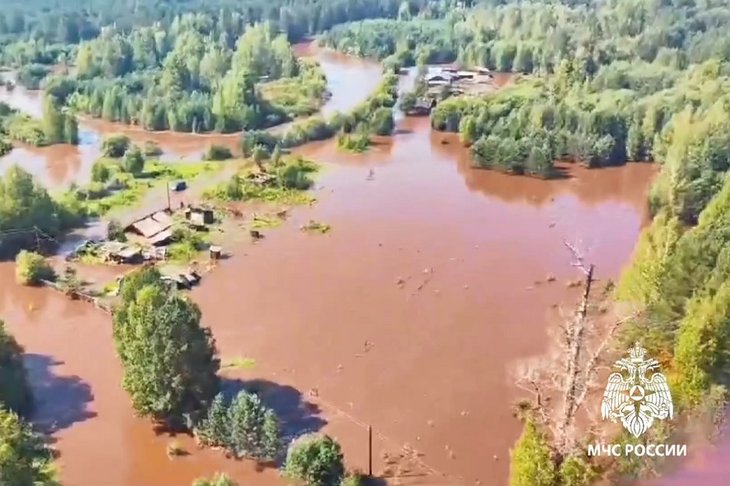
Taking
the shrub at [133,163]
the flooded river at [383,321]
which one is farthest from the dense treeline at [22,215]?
the shrub at [133,163]

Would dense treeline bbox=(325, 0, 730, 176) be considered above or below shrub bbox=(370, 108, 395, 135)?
above

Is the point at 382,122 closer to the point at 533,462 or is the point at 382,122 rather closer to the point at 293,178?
the point at 293,178

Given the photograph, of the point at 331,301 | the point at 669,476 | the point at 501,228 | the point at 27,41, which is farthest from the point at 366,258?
the point at 27,41

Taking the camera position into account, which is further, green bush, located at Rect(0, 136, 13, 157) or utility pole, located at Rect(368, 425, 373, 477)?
green bush, located at Rect(0, 136, 13, 157)

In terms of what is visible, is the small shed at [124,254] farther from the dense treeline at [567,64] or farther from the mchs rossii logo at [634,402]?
the mchs rossii logo at [634,402]

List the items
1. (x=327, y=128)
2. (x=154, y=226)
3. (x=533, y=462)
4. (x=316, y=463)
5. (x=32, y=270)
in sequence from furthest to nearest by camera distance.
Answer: (x=327, y=128)
(x=154, y=226)
(x=32, y=270)
(x=316, y=463)
(x=533, y=462)

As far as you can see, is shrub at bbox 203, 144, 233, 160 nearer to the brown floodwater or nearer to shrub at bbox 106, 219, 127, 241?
the brown floodwater

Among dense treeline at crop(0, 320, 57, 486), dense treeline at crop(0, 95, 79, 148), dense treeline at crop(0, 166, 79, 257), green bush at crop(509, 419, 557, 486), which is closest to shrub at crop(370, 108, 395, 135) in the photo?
dense treeline at crop(0, 95, 79, 148)

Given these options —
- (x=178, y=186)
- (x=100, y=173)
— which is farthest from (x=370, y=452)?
(x=100, y=173)
